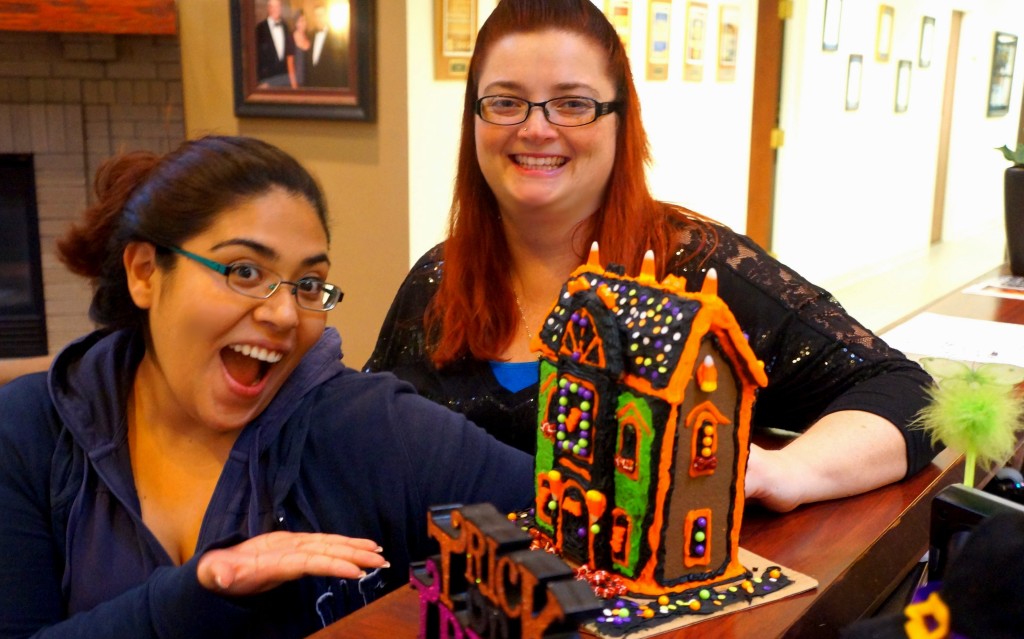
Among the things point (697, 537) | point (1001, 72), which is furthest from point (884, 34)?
point (697, 537)

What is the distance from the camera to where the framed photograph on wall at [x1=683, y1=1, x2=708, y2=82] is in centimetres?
530

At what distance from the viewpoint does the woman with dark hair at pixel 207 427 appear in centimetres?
129

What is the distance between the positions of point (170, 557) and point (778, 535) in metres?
0.82

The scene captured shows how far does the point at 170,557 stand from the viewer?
1328 mm

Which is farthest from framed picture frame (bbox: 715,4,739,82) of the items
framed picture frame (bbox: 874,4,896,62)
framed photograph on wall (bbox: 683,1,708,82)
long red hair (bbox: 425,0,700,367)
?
long red hair (bbox: 425,0,700,367)

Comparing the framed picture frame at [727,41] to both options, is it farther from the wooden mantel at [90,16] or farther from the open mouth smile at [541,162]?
the open mouth smile at [541,162]

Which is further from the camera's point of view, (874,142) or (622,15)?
(874,142)

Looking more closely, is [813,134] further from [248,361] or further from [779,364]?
[248,361]

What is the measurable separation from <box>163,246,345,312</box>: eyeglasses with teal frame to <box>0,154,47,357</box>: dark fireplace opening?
12.1 ft

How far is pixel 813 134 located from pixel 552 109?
17.1 feet

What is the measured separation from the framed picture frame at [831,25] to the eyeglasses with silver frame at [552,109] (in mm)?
5175

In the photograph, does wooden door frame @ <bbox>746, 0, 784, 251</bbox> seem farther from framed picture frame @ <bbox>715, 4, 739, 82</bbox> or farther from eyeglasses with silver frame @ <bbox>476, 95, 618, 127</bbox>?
eyeglasses with silver frame @ <bbox>476, 95, 618, 127</bbox>

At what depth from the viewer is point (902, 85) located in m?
7.75

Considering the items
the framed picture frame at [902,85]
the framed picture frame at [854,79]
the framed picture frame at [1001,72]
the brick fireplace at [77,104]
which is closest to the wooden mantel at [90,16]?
the brick fireplace at [77,104]
